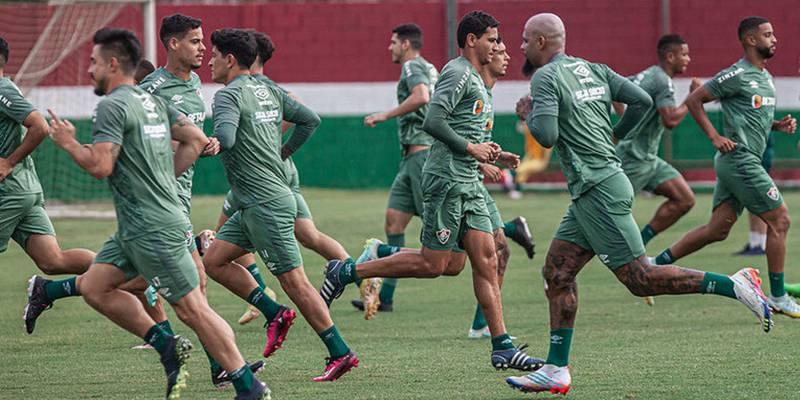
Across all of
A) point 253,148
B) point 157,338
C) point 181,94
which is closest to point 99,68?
point 157,338

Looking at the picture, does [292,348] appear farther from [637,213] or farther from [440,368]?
[637,213]

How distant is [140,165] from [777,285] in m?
6.12

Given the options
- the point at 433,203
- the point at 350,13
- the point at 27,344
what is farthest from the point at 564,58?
the point at 350,13

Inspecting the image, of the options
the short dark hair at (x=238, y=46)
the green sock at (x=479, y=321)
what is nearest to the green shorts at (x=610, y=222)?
the short dark hair at (x=238, y=46)

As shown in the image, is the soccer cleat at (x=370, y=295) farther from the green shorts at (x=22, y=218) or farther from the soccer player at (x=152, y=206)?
the soccer player at (x=152, y=206)

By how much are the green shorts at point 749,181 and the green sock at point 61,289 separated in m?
5.56

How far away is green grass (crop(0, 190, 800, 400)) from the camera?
331 inches

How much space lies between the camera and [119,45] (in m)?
7.38

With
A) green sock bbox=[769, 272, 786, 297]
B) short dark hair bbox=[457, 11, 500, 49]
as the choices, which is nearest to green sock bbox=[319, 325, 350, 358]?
short dark hair bbox=[457, 11, 500, 49]

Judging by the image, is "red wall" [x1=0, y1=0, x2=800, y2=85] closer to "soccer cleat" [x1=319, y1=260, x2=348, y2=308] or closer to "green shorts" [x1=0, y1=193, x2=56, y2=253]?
"green shorts" [x1=0, y1=193, x2=56, y2=253]

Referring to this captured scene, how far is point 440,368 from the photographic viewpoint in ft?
30.3

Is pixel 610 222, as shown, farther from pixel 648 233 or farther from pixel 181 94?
pixel 648 233

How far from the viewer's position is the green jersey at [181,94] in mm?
9625

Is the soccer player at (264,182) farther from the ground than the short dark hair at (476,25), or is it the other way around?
the short dark hair at (476,25)
